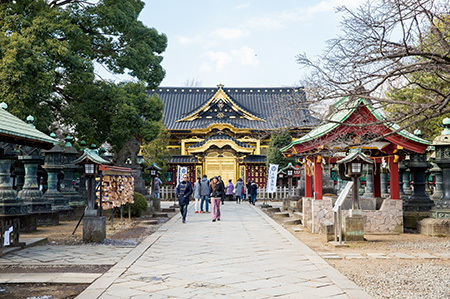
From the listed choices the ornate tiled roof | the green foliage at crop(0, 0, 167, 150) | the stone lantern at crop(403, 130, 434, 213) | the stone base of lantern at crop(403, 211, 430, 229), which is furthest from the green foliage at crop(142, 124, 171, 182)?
the stone base of lantern at crop(403, 211, 430, 229)

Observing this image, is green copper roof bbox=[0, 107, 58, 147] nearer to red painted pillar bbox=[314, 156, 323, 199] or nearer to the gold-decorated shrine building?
red painted pillar bbox=[314, 156, 323, 199]

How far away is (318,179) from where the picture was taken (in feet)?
44.2

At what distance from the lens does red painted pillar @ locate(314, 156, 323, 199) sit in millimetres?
13204

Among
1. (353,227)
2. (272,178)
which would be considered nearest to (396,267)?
(353,227)

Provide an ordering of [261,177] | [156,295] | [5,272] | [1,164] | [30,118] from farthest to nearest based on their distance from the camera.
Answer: [261,177], [30,118], [1,164], [5,272], [156,295]

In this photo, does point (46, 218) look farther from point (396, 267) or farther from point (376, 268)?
point (396, 267)

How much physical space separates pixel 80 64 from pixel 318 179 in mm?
9658

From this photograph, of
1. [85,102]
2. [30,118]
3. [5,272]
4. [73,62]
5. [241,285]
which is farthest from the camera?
[85,102]

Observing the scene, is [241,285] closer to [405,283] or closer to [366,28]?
[405,283]

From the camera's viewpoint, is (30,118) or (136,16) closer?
(30,118)

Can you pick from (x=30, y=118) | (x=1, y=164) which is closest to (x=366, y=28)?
(x=1, y=164)

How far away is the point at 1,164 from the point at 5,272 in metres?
5.71

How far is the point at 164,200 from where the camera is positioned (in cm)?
3412

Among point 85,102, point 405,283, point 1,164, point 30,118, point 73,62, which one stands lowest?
point 405,283
